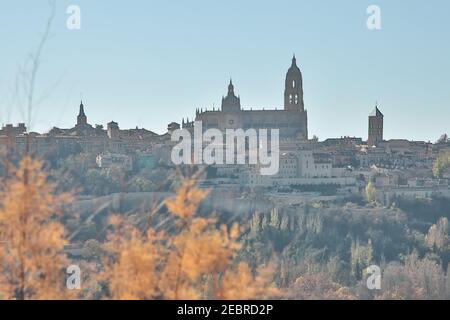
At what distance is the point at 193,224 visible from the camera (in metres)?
4.29

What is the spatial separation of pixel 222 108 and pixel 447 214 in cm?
1615

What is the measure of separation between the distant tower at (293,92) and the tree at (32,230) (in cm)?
4289

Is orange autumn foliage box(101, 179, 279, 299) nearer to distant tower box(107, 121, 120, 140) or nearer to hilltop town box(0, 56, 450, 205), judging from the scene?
hilltop town box(0, 56, 450, 205)

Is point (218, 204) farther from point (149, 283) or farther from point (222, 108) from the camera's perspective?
point (149, 283)

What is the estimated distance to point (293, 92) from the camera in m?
47.3

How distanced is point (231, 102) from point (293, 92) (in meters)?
3.56

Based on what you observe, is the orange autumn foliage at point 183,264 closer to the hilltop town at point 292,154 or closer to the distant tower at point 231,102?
the hilltop town at point 292,154

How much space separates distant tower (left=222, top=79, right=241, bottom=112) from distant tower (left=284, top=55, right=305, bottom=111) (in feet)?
8.52

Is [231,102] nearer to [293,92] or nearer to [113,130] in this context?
[293,92]

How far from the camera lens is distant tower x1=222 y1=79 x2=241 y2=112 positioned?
4475 centimetres

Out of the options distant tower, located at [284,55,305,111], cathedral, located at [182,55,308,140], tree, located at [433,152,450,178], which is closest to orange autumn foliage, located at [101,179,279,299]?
tree, located at [433,152,450,178]

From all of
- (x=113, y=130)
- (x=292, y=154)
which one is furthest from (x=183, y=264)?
(x=113, y=130)
